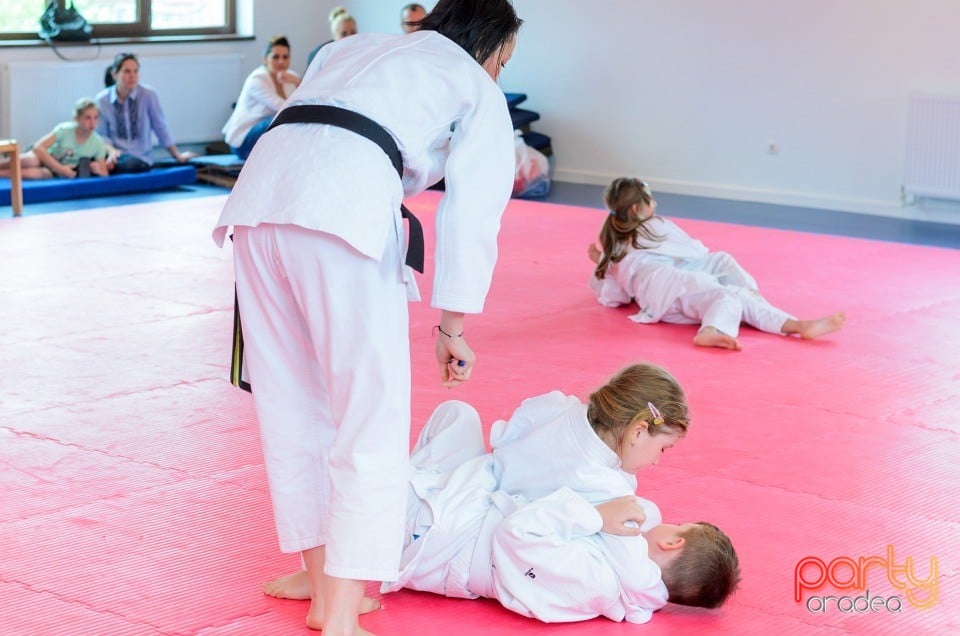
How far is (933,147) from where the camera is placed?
776cm

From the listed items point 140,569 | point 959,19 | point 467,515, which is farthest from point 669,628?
point 959,19

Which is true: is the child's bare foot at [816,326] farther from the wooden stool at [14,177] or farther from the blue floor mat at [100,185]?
the blue floor mat at [100,185]

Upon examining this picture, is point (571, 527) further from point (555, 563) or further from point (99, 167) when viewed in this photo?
point (99, 167)

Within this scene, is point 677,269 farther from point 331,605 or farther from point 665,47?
point 665,47

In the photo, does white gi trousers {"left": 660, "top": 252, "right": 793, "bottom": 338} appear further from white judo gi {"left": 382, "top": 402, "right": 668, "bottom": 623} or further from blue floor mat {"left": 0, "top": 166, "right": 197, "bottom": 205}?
blue floor mat {"left": 0, "top": 166, "right": 197, "bottom": 205}

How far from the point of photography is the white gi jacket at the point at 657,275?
4.79 meters

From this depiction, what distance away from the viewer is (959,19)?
7.52 metres

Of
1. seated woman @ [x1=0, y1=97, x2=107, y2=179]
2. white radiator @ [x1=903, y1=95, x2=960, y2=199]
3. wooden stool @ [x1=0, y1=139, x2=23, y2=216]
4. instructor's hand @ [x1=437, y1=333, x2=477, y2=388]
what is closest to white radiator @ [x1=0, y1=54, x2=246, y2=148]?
seated woman @ [x1=0, y1=97, x2=107, y2=179]

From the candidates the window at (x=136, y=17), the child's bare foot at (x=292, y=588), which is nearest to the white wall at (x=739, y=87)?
the window at (x=136, y=17)

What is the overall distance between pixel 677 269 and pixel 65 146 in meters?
4.80

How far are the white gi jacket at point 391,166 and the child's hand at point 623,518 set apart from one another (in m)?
0.49

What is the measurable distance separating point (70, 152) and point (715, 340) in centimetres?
515

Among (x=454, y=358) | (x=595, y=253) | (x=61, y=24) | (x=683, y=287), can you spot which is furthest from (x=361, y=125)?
(x=61, y=24)

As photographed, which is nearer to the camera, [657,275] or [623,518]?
[623,518]
